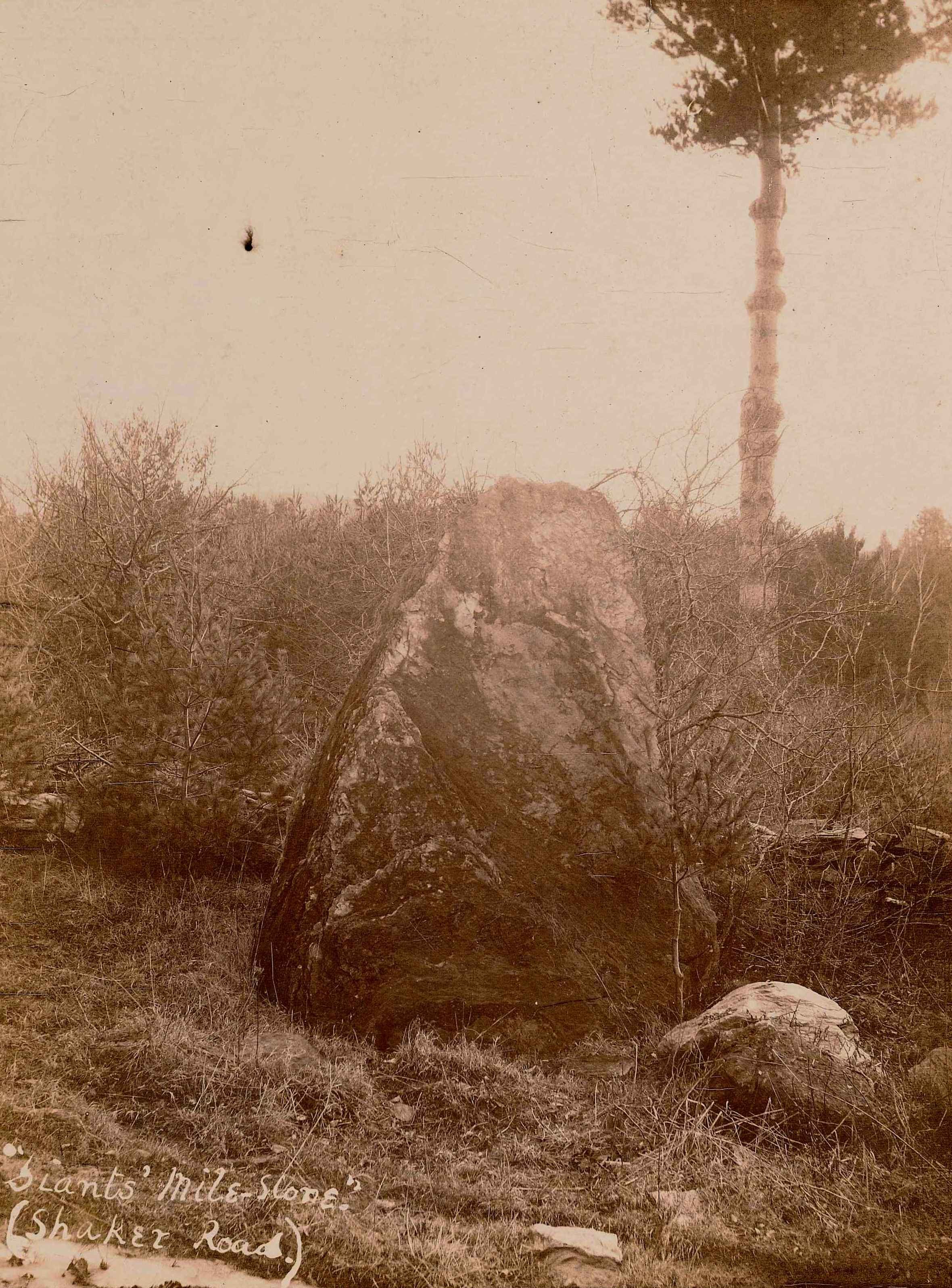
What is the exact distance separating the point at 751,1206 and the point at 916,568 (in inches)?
396

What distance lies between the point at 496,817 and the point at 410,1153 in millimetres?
1350

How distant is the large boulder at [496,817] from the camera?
3.64 metres

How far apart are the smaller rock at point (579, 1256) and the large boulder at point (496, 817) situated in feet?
3.85

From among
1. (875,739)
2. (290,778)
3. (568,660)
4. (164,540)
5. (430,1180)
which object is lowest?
(430,1180)

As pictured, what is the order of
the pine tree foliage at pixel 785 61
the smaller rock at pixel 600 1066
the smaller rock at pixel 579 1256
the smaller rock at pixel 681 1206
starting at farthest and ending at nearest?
the pine tree foliage at pixel 785 61
the smaller rock at pixel 600 1066
the smaller rock at pixel 681 1206
the smaller rock at pixel 579 1256

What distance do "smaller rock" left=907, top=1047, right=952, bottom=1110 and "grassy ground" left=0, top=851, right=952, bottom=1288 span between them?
26cm

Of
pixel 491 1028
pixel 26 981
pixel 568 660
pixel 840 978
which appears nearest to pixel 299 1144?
pixel 491 1028

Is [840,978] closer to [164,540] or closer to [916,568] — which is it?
[164,540]

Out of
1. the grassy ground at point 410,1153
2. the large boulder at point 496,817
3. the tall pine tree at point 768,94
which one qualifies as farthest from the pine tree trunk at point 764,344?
the grassy ground at point 410,1153

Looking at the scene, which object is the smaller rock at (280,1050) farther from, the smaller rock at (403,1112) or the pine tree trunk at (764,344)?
the pine tree trunk at (764,344)

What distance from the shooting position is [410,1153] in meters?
2.96

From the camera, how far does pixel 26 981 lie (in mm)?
3865

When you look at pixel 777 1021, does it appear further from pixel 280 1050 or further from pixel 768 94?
pixel 768 94

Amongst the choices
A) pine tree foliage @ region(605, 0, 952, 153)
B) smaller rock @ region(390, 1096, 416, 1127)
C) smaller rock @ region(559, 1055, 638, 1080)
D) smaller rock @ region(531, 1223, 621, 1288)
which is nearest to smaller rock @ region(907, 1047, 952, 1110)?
smaller rock @ region(559, 1055, 638, 1080)
